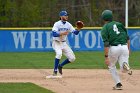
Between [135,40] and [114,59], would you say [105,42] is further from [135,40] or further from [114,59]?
[135,40]

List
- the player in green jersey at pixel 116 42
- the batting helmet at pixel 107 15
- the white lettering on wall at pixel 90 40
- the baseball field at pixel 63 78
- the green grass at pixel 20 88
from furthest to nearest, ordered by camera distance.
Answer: the white lettering on wall at pixel 90 40
the baseball field at pixel 63 78
the batting helmet at pixel 107 15
the player in green jersey at pixel 116 42
the green grass at pixel 20 88

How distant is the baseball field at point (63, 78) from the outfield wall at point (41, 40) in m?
5.97

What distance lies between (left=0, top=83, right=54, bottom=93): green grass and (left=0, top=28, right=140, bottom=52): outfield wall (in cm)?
1613

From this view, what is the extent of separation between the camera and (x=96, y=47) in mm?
31859

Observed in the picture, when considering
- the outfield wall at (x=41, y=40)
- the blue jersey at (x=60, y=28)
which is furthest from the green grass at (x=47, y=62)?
the outfield wall at (x=41, y=40)

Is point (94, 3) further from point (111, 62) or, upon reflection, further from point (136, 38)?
point (111, 62)

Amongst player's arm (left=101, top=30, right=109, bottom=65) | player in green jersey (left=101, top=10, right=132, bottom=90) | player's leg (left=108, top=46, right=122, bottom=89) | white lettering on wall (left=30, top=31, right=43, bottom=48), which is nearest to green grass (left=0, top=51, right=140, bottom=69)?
white lettering on wall (left=30, top=31, right=43, bottom=48)

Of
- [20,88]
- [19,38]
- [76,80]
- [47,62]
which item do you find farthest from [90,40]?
[20,88]

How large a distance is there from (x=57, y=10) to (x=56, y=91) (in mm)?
23786

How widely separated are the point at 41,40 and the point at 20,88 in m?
17.2

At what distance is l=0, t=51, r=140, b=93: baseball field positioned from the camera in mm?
14555

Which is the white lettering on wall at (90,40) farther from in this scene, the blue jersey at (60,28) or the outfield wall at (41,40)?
the blue jersey at (60,28)

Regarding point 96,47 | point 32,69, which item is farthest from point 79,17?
point 32,69

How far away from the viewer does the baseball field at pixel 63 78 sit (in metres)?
14.6
